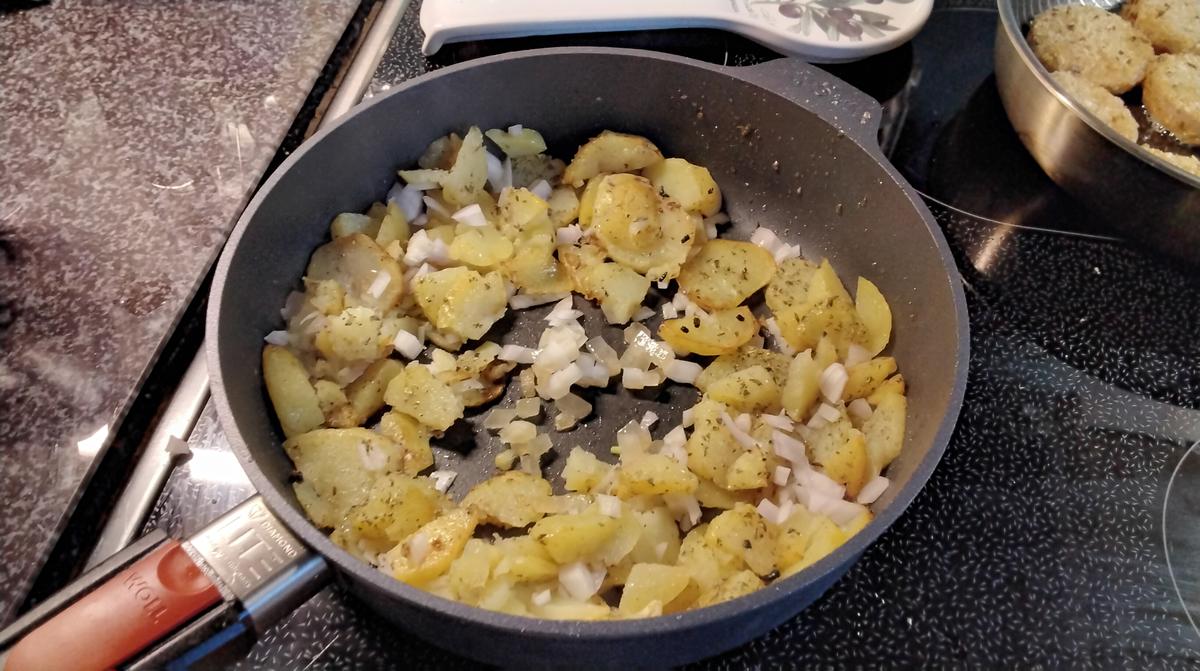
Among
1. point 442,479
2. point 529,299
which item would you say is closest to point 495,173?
point 529,299

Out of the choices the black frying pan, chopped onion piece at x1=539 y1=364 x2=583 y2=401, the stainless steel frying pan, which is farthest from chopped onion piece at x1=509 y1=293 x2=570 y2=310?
the stainless steel frying pan

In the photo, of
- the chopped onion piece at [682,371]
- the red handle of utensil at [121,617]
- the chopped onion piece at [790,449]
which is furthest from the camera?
the chopped onion piece at [682,371]

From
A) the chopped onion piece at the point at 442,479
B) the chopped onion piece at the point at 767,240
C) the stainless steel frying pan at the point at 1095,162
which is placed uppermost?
the stainless steel frying pan at the point at 1095,162

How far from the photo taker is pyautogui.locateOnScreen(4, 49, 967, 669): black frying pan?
66 centimetres

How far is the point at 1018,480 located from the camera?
902 mm

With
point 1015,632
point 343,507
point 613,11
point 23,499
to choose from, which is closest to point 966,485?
point 1015,632

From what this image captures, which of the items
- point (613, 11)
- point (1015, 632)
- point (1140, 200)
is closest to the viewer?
point (1015, 632)

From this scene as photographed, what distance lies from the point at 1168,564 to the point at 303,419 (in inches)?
35.0

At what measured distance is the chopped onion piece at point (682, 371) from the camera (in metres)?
0.99

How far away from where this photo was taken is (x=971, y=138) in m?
1.19

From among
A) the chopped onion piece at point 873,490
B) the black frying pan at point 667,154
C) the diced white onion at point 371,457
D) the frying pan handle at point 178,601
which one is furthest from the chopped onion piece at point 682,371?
the frying pan handle at point 178,601

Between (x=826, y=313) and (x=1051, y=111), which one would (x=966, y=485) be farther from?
(x=1051, y=111)

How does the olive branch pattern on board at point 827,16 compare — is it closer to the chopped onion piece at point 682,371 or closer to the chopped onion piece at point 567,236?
the chopped onion piece at point 567,236

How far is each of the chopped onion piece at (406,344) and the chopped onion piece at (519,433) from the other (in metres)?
0.15
